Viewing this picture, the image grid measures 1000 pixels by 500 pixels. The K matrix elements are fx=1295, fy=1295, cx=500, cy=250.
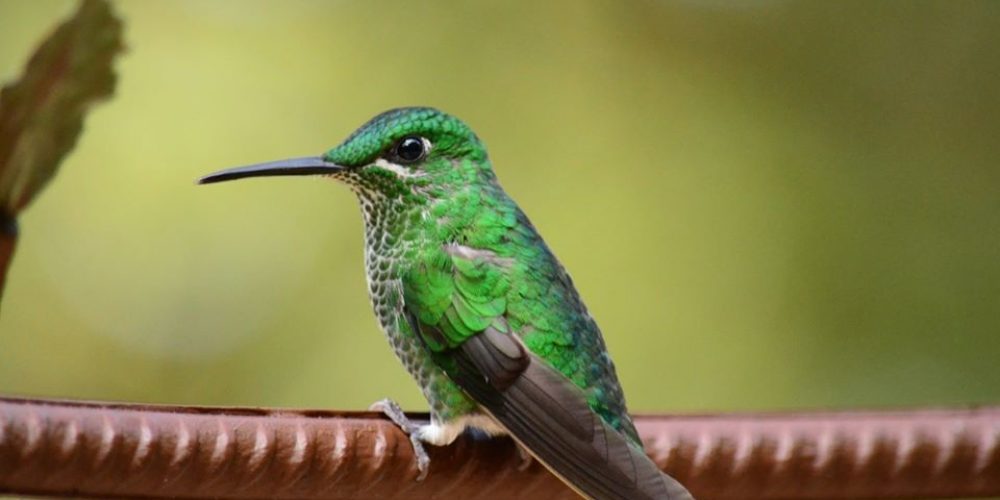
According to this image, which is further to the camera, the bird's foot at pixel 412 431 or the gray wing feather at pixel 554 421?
the gray wing feather at pixel 554 421

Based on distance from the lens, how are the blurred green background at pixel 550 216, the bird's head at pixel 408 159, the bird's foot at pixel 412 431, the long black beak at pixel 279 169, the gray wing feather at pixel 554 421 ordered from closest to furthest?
1. the bird's foot at pixel 412 431
2. the gray wing feather at pixel 554 421
3. the long black beak at pixel 279 169
4. the bird's head at pixel 408 159
5. the blurred green background at pixel 550 216

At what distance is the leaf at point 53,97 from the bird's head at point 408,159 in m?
0.75

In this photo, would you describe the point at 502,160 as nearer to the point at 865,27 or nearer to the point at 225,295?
the point at 225,295

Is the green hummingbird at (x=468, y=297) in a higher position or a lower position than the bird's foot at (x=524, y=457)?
higher

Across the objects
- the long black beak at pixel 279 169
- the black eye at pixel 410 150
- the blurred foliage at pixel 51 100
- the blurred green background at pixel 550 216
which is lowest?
the blurred green background at pixel 550 216

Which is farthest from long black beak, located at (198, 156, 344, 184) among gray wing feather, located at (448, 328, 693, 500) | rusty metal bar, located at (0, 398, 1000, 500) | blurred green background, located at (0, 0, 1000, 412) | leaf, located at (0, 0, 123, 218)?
blurred green background, located at (0, 0, 1000, 412)

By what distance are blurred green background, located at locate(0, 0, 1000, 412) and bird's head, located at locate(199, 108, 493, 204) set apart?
7.15 ft

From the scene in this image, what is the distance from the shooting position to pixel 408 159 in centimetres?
191

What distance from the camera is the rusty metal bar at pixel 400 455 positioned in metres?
1.05

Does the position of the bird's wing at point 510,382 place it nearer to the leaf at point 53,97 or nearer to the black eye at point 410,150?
the black eye at point 410,150

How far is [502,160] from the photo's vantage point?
445 centimetres

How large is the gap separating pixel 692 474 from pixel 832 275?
3.24 m

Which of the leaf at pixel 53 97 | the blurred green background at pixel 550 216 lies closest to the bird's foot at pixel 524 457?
the leaf at pixel 53 97

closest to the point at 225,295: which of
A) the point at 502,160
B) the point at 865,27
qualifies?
the point at 502,160
